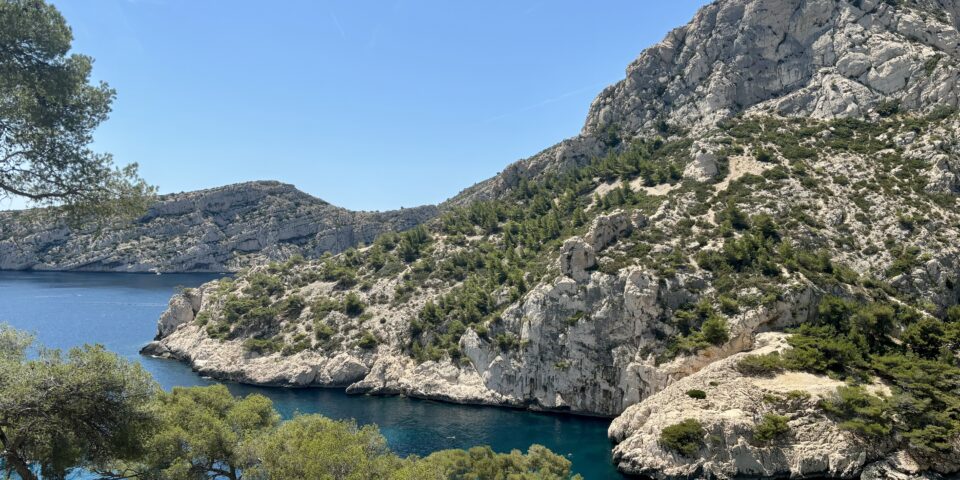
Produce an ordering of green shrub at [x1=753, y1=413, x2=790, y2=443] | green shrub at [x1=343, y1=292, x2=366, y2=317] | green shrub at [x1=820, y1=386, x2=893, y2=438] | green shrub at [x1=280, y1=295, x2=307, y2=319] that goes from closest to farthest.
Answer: green shrub at [x1=820, y1=386, x2=893, y2=438]
green shrub at [x1=753, y1=413, x2=790, y2=443]
green shrub at [x1=343, y1=292, x2=366, y2=317]
green shrub at [x1=280, y1=295, x2=307, y2=319]

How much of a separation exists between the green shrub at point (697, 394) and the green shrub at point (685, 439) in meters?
3.53

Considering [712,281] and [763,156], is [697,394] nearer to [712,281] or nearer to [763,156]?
[712,281]

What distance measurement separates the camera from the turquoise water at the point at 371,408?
4416 centimetres

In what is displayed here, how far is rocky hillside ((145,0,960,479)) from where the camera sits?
126 ft

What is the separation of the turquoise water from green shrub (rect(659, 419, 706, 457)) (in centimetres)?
515

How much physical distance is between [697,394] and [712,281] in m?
16.3

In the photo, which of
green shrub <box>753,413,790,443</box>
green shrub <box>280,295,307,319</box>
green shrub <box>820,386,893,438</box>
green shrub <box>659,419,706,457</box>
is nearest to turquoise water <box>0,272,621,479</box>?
green shrub <box>659,419,706,457</box>

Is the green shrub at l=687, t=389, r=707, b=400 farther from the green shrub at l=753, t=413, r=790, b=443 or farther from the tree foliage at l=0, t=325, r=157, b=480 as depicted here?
the tree foliage at l=0, t=325, r=157, b=480

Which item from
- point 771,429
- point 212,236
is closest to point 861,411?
point 771,429

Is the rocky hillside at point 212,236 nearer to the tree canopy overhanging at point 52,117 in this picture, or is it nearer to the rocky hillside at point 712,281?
the rocky hillside at point 712,281

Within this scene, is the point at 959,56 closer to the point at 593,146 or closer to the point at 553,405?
the point at 593,146

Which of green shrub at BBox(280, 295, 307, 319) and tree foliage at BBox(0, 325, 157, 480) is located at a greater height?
tree foliage at BBox(0, 325, 157, 480)

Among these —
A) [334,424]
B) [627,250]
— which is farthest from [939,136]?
[334,424]

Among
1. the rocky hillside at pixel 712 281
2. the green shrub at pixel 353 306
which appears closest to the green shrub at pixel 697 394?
the rocky hillside at pixel 712 281
